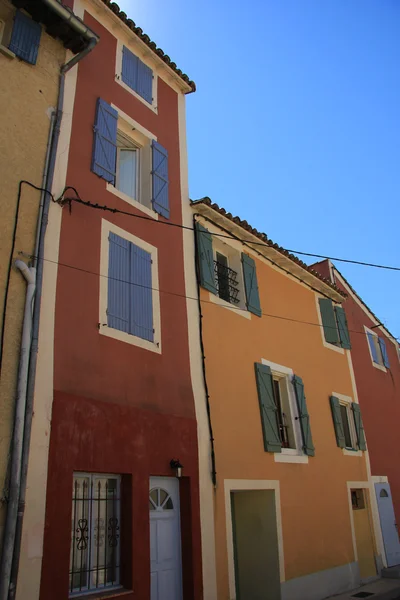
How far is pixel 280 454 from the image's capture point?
9.37 metres

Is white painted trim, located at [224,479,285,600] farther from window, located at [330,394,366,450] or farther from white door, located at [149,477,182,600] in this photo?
window, located at [330,394,366,450]

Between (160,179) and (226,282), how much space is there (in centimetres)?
256

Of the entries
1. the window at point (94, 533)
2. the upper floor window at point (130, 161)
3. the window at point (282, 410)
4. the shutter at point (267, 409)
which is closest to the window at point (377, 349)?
the window at point (282, 410)

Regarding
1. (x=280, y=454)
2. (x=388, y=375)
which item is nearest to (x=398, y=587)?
(x=280, y=454)

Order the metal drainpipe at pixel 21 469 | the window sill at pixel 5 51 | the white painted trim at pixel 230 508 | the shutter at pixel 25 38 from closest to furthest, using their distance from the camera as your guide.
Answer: the metal drainpipe at pixel 21 469
the window sill at pixel 5 51
the shutter at pixel 25 38
the white painted trim at pixel 230 508

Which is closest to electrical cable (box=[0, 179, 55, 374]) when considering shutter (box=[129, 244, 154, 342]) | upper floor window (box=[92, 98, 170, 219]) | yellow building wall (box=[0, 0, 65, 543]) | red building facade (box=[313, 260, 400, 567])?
yellow building wall (box=[0, 0, 65, 543])

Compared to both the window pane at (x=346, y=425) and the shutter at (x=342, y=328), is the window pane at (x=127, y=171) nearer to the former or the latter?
the shutter at (x=342, y=328)

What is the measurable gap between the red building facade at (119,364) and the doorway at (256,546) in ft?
7.52

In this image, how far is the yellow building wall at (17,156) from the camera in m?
5.41

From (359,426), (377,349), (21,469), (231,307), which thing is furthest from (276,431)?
(377,349)

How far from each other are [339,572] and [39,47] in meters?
11.2

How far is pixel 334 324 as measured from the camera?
13.3 meters

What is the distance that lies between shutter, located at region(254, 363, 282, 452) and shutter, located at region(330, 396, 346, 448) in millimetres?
2626

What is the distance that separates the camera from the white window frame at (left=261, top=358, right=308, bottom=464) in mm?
9608
